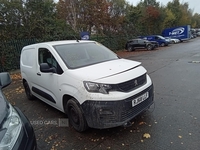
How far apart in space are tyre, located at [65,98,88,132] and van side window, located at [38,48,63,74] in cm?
67

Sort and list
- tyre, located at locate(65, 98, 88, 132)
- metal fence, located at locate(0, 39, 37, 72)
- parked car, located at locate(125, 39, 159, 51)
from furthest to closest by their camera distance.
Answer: parked car, located at locate(125, 39, 159, 51) < metal fence, located at locate(0, 39, 37, 72) < tyre, located at locate(65, 98, 88, 132)

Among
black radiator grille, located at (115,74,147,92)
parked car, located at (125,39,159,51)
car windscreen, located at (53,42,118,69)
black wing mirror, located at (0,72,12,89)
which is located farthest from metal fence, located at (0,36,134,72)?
parked car, located at (125,39,159,51)

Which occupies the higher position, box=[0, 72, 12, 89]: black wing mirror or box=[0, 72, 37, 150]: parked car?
box=[0, 72, 12, 89]: black wing mirror

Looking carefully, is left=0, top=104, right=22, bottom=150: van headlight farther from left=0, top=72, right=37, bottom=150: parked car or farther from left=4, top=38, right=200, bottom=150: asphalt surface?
left=4, top=38, right=200, bottom=150: asphalt surface

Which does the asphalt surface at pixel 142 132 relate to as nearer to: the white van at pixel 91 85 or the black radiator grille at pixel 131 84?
the white van at pixel 91 85

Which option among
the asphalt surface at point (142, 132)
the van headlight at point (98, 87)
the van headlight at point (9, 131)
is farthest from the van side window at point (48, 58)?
the van headlight at point (9, 131)

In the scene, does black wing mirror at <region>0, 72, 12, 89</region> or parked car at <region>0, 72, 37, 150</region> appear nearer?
parked car at <region>0, 72, 37, 150</region>

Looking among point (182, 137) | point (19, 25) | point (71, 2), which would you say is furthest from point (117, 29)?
point (182, 137)

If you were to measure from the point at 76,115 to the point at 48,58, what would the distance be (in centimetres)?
150

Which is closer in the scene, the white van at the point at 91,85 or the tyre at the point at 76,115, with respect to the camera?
the white van at the point at 91,85

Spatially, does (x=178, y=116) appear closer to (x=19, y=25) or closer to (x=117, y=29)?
(x=19, y=25)

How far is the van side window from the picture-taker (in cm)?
339

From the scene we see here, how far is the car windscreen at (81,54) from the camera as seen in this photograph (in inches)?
135

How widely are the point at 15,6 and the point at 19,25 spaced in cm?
135
